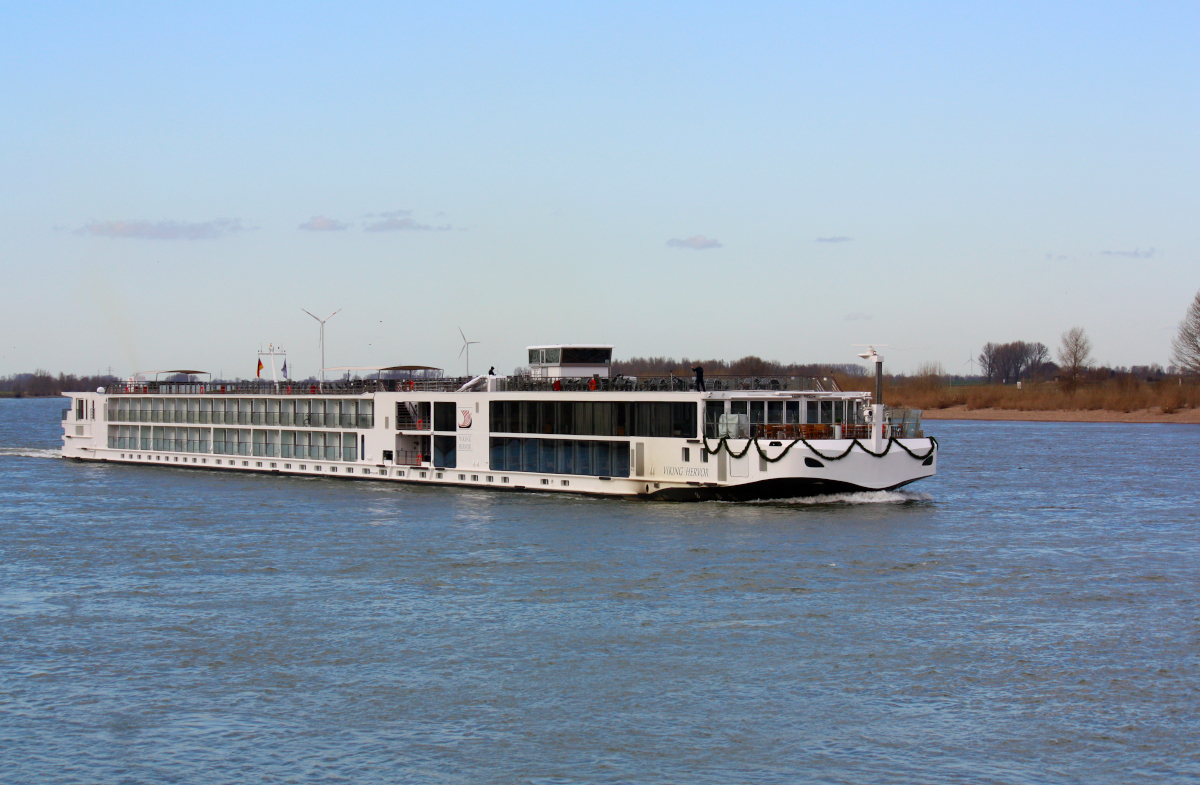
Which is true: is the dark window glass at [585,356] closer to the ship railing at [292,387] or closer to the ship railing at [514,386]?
the ship railing at [514,386]

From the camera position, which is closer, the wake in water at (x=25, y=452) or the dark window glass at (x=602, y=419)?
the dark window glass at (x=602, y=419)

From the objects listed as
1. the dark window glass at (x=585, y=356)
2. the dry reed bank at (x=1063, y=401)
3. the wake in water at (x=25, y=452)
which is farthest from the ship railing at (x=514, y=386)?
the dry reed bank at (x=1063, y=401)

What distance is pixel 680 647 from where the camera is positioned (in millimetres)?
28047

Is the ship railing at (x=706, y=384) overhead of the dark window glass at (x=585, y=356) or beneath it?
beneath

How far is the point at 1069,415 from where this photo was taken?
156375 mm

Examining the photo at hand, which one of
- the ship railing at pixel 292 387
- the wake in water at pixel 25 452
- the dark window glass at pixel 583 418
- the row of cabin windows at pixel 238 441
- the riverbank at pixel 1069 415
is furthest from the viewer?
the riverbank at pixel 1069 415

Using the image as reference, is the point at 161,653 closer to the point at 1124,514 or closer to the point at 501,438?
the point at 501,438

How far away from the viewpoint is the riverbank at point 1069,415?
14525 cm

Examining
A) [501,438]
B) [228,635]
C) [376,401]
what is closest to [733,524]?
[501,438]

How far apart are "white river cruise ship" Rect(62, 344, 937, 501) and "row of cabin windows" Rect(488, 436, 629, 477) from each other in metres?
0.07

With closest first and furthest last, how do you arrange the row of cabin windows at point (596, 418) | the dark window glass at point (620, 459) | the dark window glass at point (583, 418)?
the row of cabin windows at point (596, 418) < the dark window glass at point (620, 459) < the dark window glass at point (583, 418)

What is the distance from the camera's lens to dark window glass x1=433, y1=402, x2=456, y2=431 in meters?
62.5

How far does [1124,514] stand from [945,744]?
35.8 m

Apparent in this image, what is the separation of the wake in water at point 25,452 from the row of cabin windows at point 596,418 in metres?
49.3
